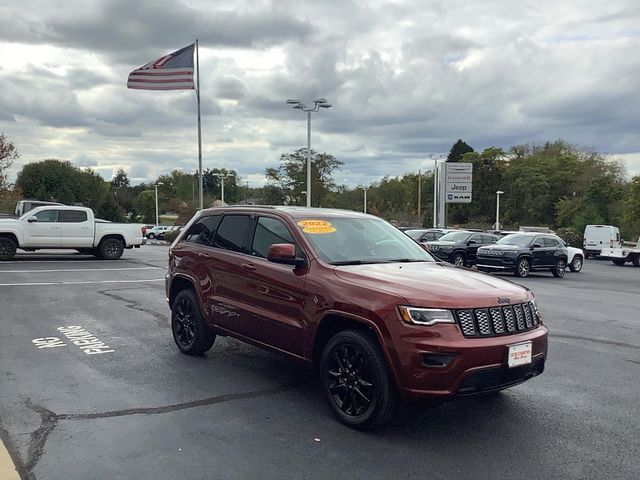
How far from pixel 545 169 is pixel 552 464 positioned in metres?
77.1

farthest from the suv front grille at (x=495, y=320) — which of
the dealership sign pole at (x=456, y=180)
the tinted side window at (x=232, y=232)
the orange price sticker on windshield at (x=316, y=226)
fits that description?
the dealership sign pole at (x=456, y=180)

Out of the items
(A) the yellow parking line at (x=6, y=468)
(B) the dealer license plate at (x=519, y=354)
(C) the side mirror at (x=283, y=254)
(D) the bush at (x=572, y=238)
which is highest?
(C) the side mirror at (x=283, y=254)

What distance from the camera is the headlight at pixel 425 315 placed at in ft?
14.1

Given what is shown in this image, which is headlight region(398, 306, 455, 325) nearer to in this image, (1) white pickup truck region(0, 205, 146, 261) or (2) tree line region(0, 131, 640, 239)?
(1) white pickup truck region(0, 205, 146, 261)

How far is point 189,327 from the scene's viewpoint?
6.88m

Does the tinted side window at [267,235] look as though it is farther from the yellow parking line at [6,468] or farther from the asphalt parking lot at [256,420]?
the yellow parking line at [6,468]

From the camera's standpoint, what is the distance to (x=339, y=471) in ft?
12.8

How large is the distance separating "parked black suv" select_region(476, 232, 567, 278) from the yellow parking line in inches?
730

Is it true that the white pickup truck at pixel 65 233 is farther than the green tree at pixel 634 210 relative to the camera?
No

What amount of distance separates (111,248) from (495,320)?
18.5m

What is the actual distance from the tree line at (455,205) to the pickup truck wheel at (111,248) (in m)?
26.0

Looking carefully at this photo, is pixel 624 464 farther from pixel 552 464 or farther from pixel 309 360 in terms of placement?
pixel 309 360

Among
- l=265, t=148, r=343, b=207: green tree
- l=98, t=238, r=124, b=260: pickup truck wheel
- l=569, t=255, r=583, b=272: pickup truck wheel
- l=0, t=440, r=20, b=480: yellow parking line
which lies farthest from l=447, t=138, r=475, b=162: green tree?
l=0, t=440, r=20, b=480: yellow parking line

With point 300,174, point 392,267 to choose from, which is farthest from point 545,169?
point 392,267
